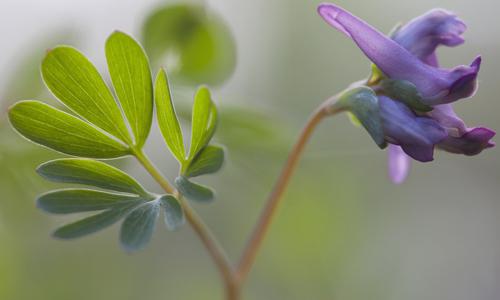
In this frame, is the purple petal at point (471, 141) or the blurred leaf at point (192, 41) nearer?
the purple petal at point (471, 141)

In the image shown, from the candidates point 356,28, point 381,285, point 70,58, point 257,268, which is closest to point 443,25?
point 356,28

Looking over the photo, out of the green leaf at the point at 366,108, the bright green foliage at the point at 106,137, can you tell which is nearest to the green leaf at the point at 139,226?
the bright green foliage at the point at 106,137

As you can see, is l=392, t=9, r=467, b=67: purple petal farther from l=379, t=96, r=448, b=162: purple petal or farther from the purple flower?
l=379, t=96, r=448, b=162: purple petal

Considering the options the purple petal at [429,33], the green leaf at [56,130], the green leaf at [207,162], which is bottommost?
the green leaf at [207,162]

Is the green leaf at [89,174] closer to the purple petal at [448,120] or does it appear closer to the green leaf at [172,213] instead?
the green leaf at [172,213]

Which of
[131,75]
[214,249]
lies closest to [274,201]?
[214,249]
